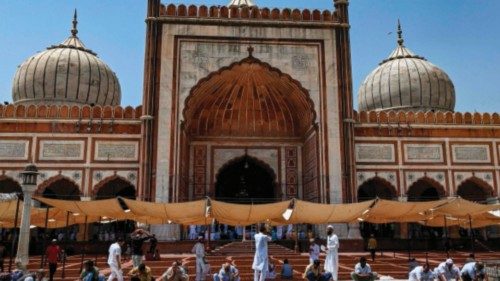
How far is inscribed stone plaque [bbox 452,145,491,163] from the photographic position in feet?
59.3

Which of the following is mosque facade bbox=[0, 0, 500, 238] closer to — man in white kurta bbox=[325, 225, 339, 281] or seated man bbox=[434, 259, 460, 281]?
man in white kurta bbox=[325, 225, 339, 281]

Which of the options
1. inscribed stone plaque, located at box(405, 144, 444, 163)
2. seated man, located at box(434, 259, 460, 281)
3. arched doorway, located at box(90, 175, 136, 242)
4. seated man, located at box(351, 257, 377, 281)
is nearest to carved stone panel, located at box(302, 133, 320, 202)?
Answer: inscribed stone plaque, located at box(405, 144, 444, 163)

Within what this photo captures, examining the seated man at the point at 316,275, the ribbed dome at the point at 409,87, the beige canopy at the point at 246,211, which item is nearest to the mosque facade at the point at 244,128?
the ribbed dome at the point at 409,87

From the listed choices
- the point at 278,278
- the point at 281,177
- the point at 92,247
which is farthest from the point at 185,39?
the point at 278,278

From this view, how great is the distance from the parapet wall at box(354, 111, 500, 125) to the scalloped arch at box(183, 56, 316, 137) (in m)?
2.20

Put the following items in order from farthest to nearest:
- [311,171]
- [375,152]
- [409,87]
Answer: [409,87] < [311,171] < [375,152]

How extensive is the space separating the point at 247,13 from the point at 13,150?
942 centimetres

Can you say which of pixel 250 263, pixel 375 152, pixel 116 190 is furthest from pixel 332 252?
pixel 116 190

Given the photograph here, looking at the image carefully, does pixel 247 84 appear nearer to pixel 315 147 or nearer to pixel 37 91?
pixel 315 147

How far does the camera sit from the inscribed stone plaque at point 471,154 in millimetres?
18078

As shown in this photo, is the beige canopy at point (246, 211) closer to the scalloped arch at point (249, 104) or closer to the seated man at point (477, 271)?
the seated man at point (477, 271)

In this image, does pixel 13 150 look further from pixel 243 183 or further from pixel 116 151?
pixel 243 183

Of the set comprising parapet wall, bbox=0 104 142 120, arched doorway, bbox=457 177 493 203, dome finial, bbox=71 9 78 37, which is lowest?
arched doorway, bbox=457 177 493 203

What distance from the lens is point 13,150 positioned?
16.8 metres
